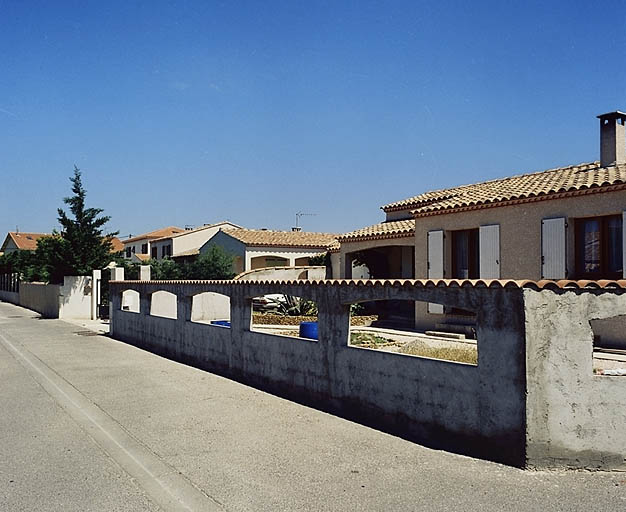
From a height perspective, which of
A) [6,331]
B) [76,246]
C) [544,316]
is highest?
[76,246]

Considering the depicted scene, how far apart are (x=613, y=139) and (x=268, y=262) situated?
87.4ft

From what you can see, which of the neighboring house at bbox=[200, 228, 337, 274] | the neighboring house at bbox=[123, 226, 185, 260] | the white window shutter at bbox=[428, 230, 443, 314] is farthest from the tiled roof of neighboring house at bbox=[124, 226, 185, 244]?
the white window shutter at bbox=[428, 230, 443, 314]

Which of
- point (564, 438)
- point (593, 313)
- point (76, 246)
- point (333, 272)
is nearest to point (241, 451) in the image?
point (564, 438)

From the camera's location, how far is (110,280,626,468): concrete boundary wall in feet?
20.2

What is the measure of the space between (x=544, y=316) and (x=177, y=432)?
4.95 metres

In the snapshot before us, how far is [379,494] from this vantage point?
18.6ft

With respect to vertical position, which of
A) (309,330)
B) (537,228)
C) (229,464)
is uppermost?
(537,228)

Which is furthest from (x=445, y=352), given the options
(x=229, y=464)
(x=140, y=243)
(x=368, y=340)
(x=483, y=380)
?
(x=140, y=243)

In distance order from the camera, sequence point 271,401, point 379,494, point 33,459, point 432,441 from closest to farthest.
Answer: point 379,494 → point 33,459 → point 432,441 → point 271,401

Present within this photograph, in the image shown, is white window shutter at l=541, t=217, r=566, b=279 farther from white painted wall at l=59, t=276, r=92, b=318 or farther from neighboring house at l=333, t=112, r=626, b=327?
white painted wall at l=59, t=276, r=92, b=318

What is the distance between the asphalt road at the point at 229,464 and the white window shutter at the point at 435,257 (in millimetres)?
7460

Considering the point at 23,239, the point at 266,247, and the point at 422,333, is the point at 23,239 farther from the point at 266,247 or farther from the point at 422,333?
the point at 422,333

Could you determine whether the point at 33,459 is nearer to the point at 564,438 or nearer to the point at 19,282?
the point at 564,438

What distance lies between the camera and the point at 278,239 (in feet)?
128
